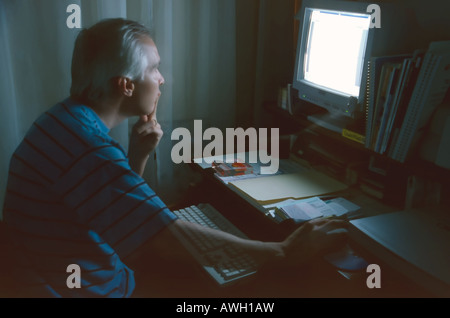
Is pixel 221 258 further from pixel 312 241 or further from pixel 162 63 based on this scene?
pixel 162 63

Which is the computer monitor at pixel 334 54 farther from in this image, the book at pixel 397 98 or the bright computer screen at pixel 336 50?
the book at pixel 397 98

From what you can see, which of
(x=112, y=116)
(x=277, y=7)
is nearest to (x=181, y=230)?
(x=112, y=116)

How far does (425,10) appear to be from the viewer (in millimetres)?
1442

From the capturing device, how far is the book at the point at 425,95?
111 cm

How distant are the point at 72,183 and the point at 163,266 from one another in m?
0.53

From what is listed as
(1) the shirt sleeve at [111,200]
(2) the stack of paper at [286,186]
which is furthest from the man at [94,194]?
(2) the stack of paper at [286,186]

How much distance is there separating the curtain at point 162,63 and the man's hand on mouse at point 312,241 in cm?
105

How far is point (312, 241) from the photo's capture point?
113 centimetres

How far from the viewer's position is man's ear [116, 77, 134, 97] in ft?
3.67

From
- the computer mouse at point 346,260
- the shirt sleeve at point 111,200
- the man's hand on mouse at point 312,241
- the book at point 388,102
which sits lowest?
the computer mouse at point 346,260
